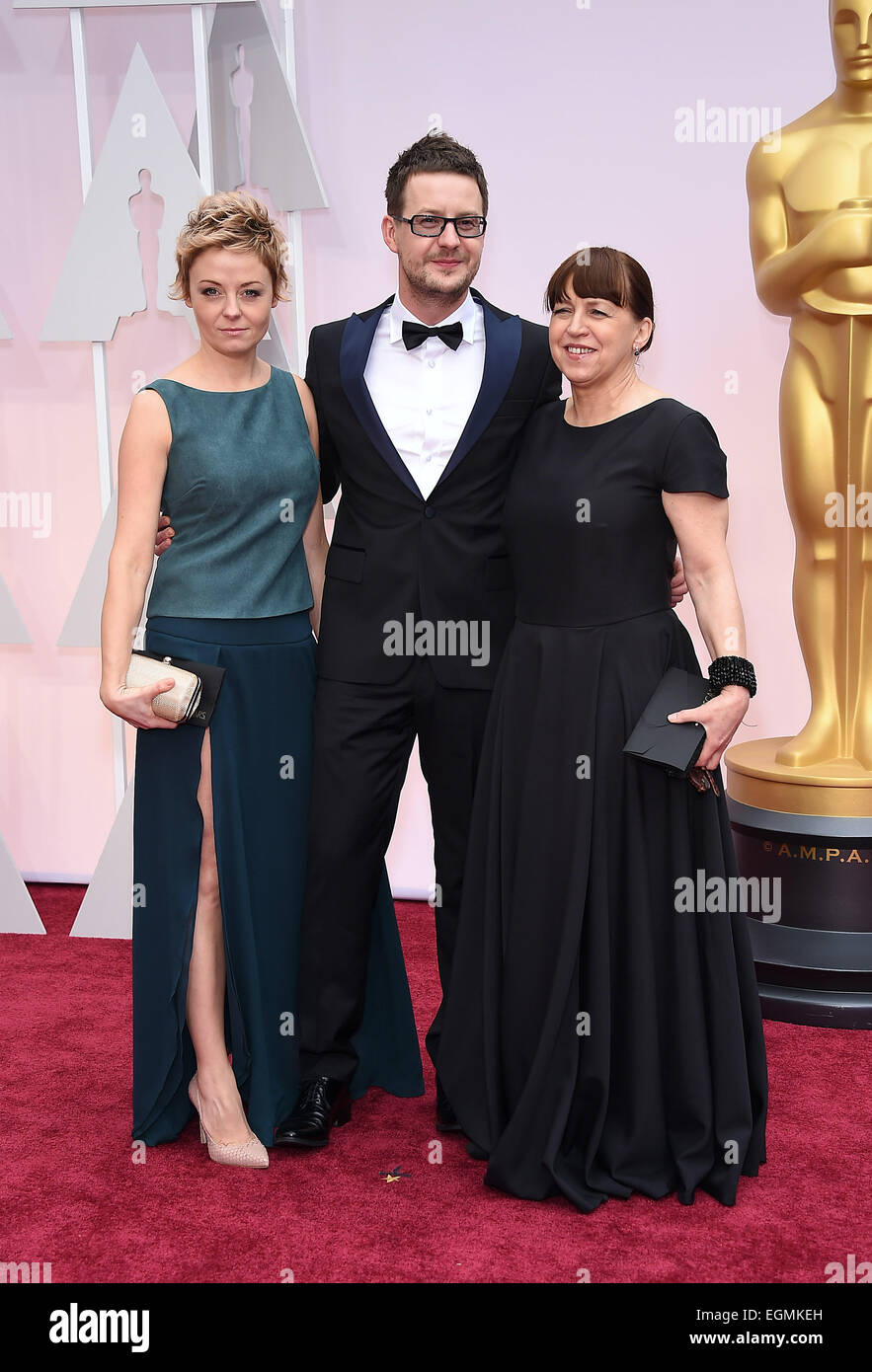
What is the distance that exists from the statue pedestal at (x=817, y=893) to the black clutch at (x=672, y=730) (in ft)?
3.67

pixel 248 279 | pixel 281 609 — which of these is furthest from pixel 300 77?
pixel 281 609

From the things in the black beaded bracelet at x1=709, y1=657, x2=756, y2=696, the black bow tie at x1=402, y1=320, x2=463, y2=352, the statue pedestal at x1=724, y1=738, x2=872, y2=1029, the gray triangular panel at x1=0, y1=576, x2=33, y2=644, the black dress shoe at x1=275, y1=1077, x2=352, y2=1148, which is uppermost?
the black bow tie at x1=402, y1=320, x2=463, y2=352

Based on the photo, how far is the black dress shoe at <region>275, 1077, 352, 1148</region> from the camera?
2434 mm

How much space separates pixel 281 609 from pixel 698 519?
0.75m

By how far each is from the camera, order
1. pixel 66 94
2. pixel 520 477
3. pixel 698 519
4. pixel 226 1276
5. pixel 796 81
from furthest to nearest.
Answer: pixel 66 94, pixel 796 81, pixel 520 477, pixel 698 519, pixel 226 1276

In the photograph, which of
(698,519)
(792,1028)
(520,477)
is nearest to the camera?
(698,519)

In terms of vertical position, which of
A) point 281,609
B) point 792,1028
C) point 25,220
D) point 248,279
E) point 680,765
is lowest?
point 792,1028

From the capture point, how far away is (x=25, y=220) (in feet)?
13.9

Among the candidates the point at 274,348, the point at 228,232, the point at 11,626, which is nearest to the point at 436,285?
the point at 228,232

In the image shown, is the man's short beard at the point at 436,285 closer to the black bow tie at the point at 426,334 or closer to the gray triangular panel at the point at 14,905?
the black bow tie at the point at 426,334

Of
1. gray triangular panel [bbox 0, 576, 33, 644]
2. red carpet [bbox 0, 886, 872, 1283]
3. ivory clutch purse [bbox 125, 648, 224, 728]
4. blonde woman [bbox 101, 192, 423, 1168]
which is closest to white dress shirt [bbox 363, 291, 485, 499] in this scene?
blonde woman [bbox 101, 192, 423, 1168]

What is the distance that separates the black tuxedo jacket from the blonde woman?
0.24ft

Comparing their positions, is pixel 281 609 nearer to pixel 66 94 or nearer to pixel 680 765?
pixel 680 765

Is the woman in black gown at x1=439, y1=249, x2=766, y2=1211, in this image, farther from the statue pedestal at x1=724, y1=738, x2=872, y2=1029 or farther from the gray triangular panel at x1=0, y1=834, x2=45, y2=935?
the gray triangular panel at x1=0, y1=834, x2=45, y2=935
